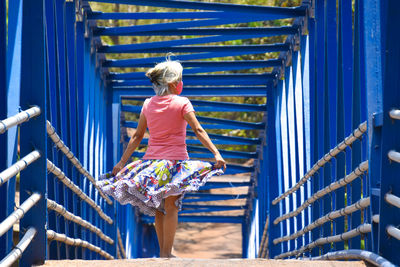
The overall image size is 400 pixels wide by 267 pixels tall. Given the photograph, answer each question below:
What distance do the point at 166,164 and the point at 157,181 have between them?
5.1 inches

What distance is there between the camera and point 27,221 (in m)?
4.00

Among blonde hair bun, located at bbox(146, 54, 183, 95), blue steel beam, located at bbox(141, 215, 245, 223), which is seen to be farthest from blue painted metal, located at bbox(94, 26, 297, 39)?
blue steel beam, located at bbox(141, 215, 245, 223)

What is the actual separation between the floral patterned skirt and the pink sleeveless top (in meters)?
0.06

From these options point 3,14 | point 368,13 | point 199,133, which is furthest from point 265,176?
point 3,14

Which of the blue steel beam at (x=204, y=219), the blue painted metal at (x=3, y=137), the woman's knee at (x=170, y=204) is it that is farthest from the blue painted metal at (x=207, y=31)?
the blue steel beam at (x=204, y=219)

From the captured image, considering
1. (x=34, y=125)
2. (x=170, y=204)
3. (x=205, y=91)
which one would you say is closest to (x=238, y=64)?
(x=205, y=91)

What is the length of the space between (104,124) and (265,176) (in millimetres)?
3019

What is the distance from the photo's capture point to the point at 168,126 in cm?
527

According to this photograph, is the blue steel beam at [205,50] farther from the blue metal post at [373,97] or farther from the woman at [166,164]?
the blue metal post at [373,97]

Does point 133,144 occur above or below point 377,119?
above

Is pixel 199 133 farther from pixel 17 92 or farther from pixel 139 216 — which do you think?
pixel 139 216

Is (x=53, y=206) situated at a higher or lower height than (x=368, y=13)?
lower

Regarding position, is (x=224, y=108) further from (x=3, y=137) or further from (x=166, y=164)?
(x=3, y=137)

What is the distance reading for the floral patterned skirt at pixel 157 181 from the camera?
523 centimetres
